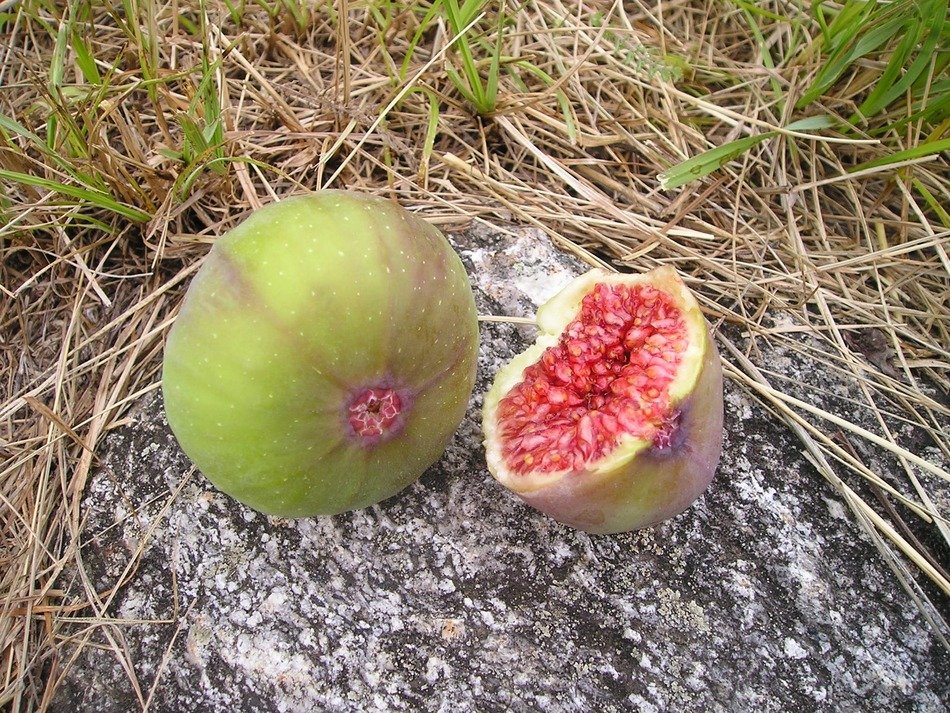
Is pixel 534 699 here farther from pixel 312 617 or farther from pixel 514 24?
pixel 514 24

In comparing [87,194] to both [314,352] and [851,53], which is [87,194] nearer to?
[314,352]

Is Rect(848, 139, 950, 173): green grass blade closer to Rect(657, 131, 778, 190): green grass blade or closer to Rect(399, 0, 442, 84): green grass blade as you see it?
Rect(657, 131, 778, 190): green grass blade

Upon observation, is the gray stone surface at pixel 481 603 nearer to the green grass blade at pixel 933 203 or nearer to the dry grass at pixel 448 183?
the dry grass at pixel 448 183

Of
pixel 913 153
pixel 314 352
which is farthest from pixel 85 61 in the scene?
pixel 913 153

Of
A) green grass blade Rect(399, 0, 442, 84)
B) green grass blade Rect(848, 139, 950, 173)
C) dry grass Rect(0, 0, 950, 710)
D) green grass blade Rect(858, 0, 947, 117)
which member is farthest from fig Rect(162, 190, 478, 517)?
green grass blade Rect(858, 0, 947, 117)

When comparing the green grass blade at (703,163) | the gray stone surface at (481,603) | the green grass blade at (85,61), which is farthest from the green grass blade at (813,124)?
the green grass blade at (85,61)

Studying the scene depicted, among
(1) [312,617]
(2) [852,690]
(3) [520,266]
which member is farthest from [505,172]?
(2) [852,690]
